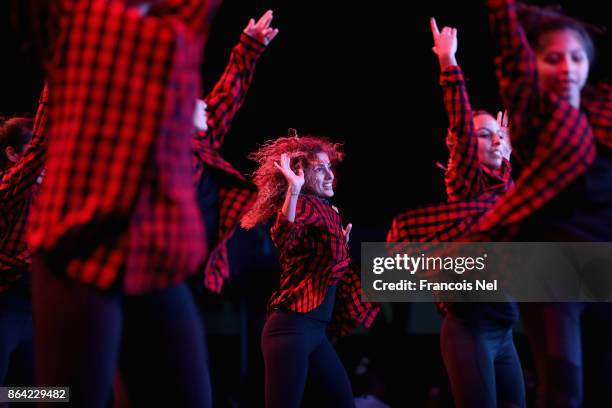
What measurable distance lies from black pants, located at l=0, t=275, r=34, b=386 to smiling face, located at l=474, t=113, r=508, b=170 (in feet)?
6.09

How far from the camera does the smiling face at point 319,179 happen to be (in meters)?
3.23

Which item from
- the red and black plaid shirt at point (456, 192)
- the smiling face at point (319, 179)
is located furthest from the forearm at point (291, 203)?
the red and black plaid shirt at point (456, 192)

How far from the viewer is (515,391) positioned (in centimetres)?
244

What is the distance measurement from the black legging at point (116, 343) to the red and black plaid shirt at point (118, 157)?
1.8 inches

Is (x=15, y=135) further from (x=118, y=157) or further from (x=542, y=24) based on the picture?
(x=542, y=24)

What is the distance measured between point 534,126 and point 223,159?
2.74 feet

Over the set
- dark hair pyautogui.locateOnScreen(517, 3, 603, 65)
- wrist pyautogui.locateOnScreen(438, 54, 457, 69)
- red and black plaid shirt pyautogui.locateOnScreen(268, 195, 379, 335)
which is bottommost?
red and black plaid shirt pyautogui.locateOnScreen(268, 195, 379, 335)

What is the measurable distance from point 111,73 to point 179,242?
30cm

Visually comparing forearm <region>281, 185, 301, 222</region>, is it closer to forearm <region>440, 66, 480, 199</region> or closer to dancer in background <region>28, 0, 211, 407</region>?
forearm <region>440, 66, 480, 199</region>

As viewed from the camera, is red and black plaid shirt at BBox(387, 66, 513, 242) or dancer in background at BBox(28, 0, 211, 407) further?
red and black plaid shirt at BBox(387, 66, 513, 242)

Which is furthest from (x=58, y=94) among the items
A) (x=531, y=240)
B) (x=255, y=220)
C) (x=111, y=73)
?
(x=255, y=220)

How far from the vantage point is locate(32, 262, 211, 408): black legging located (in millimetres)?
1079

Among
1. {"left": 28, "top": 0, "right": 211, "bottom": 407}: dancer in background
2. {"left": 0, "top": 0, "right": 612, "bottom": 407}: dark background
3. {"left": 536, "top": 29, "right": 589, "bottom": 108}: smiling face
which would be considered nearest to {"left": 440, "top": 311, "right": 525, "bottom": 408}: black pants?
{"left": 536, "top": 29, "right": 589, "bottom": 108}: smiling face

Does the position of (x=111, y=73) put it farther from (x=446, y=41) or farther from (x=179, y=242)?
(x=446, y=41)
